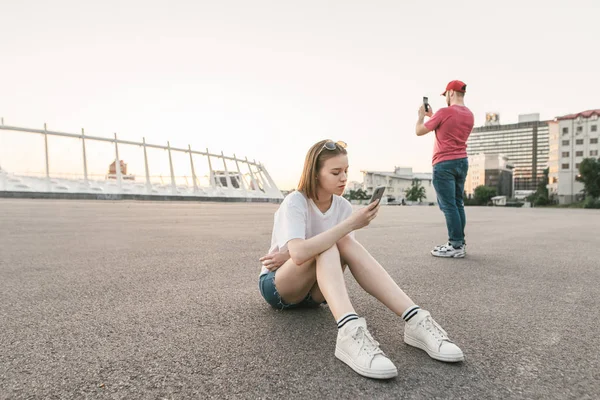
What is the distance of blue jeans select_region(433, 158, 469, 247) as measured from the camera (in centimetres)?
421

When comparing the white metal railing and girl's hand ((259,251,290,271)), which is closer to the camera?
girl's hand ((259,251,290,271))

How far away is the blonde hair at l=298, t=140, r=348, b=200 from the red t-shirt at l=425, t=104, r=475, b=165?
258 centimetres

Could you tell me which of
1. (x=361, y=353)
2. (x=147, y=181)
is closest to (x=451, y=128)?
(x=361, y=353)

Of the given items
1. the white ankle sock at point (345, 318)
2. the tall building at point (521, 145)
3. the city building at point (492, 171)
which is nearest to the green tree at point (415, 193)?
the city building at point (492, 171)

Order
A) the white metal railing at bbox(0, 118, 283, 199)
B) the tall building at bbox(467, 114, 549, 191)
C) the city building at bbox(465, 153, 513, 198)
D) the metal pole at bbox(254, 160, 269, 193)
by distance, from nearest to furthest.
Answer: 1. the white metal railing at bbox(0, 118, 283, 199)
2. the metal pole at bbox(254, 160, 269, 193)
3. the city building at bbox(465, 153, 513, 198)
4. the tall building at bbox(467, 114, 549, 191)

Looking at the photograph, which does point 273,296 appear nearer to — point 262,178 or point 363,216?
point 363,216

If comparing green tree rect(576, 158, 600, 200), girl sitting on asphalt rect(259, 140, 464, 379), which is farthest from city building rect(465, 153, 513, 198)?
girl sitting on asphalt rect(259, 140, 464, 379)

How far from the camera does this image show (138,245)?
4.81 meters

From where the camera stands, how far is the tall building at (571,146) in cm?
6181

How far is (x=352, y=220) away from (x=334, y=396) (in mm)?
757

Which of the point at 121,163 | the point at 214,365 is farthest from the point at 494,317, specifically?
the point at 121,163

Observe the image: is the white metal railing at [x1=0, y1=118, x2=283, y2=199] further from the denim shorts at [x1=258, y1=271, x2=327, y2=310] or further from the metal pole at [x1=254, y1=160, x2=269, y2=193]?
the denim shorts at [x1=258, y1=271, x2=327, y2=310]

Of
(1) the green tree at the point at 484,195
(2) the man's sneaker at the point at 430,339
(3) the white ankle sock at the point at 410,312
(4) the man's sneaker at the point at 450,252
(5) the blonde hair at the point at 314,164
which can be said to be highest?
(5) the blonde hair at the point at 314,164

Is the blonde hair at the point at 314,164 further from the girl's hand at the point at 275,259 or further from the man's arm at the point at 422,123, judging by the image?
the man's arm at the point at 422,123
